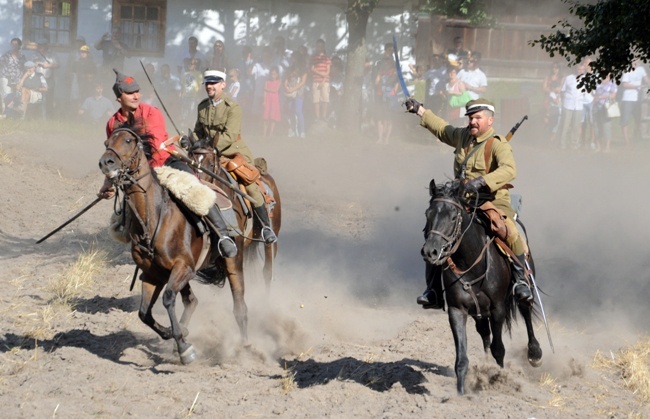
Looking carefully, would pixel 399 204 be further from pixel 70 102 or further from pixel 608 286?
pixel 70 102

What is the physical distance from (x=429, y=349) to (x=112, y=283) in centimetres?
470

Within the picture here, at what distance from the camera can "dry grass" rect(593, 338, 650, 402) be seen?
9.66 m

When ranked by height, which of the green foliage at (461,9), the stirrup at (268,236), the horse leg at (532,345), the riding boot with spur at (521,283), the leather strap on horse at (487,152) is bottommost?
the horse leg at (532,345)

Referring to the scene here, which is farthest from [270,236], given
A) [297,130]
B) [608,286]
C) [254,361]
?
[297,130]

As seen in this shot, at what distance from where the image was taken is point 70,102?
90.7 ft

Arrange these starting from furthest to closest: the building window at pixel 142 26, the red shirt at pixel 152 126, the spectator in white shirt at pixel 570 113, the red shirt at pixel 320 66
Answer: the building window at pixel 142 26 < the red shirt at pixel 320 66 < the spectator in white shirt at pixel 570 113 < the red shirt at pixel 152 126

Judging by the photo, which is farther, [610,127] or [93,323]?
[610,127]

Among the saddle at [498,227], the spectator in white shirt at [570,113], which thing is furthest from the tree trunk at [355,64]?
the saddle at [498,227]

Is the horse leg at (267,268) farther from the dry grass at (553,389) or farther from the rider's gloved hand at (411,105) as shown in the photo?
the dry grass at (553,389)

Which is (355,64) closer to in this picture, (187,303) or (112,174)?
(187,303)

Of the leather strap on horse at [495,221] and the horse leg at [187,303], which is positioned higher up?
the leather strap on horse at [495,221]

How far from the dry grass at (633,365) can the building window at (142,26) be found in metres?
20.5

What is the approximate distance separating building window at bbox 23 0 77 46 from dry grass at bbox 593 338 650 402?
21.3m

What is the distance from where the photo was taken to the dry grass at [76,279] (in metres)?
12.1
